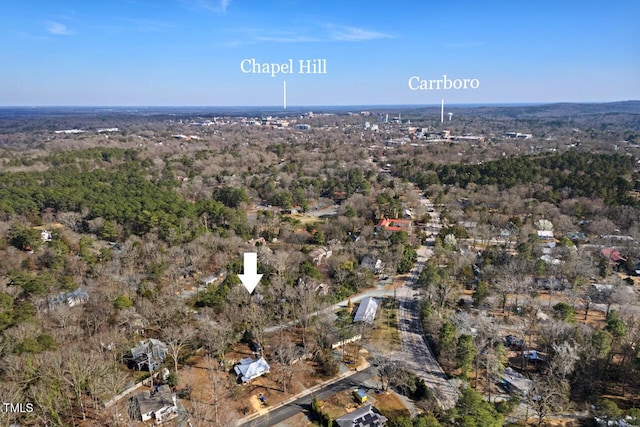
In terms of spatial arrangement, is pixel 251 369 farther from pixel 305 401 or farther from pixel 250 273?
pixel 250 273

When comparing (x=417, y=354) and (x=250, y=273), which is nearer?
(x=417, y=354)

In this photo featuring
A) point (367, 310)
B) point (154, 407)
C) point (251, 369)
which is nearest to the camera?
point (154, 407)

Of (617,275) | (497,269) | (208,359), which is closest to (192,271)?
(208,359)

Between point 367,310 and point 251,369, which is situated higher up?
point 367,310

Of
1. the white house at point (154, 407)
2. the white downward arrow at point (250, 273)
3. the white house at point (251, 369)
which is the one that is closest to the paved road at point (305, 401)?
the white house at point (251, 369)

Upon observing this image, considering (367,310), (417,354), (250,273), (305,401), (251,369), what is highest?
(250,273)

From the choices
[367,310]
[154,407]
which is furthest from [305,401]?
[367,310]
